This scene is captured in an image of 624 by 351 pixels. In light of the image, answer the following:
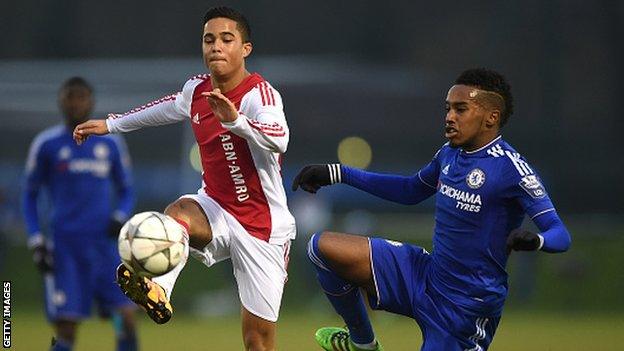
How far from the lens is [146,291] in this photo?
7.82 m

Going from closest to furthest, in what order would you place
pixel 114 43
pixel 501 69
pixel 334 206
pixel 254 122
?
pixel 254 122
pixel 334 206
pixel 501 69
pixel 114 43

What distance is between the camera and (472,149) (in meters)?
8.25

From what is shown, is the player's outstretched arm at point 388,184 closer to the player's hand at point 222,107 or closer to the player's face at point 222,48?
the player's face at point 222,48

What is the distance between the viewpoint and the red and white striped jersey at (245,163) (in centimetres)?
833

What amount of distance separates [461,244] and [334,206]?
16.2 m

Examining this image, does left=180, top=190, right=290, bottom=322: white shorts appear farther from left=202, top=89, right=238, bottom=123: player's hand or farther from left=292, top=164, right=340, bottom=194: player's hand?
left=202, top=89, right=238, bottom=123: player's hand

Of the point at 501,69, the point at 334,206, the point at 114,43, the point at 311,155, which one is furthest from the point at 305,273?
the point at 114,43

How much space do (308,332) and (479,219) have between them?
7848 mm

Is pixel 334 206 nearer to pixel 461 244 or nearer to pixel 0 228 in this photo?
pixel 0 228

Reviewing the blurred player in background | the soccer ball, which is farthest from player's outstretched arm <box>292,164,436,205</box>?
the blurred player in background

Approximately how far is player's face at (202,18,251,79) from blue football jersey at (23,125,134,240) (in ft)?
11.8

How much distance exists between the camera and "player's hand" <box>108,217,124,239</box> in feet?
38.7

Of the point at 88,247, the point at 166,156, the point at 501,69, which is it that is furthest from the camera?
the point at 501,69

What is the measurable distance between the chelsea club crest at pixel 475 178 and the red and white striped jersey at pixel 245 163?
110 centimetres
